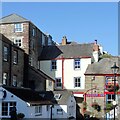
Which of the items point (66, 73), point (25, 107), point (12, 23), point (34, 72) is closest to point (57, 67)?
point (66, 73)

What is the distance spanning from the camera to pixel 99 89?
1428 inches

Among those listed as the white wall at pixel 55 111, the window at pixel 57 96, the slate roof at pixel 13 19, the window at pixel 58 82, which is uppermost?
the slate roof at pixel 13 19

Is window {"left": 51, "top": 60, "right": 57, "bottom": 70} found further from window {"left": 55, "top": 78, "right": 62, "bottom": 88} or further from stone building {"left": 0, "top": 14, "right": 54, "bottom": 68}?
stone building {"left": 0, "top": 14, "right": 54, "bottom": 68}

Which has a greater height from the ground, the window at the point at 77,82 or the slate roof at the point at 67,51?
the slate roof at the point at 67,51

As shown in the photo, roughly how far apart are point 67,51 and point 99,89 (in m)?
7.04

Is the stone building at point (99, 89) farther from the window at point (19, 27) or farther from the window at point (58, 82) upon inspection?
the window at point (19, 27)

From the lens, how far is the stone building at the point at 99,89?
116 feet

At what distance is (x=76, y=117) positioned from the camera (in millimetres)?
34500

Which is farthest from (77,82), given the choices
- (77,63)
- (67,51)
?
(67,51)

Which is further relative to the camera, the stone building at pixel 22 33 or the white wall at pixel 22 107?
the stone building at pixel 22 33

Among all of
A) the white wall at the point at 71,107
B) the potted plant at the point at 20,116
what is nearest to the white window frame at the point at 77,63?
the white wall at the point at 71,107

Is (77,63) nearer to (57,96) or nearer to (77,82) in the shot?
(77,82)

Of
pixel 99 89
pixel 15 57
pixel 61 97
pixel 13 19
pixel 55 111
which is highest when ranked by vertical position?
pixel 13 19

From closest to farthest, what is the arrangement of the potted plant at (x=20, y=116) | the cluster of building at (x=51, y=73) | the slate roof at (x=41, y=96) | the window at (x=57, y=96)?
the potted plant at (x=20, y=116) < the slate roof at (x=41, y=96) < the cluster of building at (x=51, y=73) < the window at (x=57, y=96)
